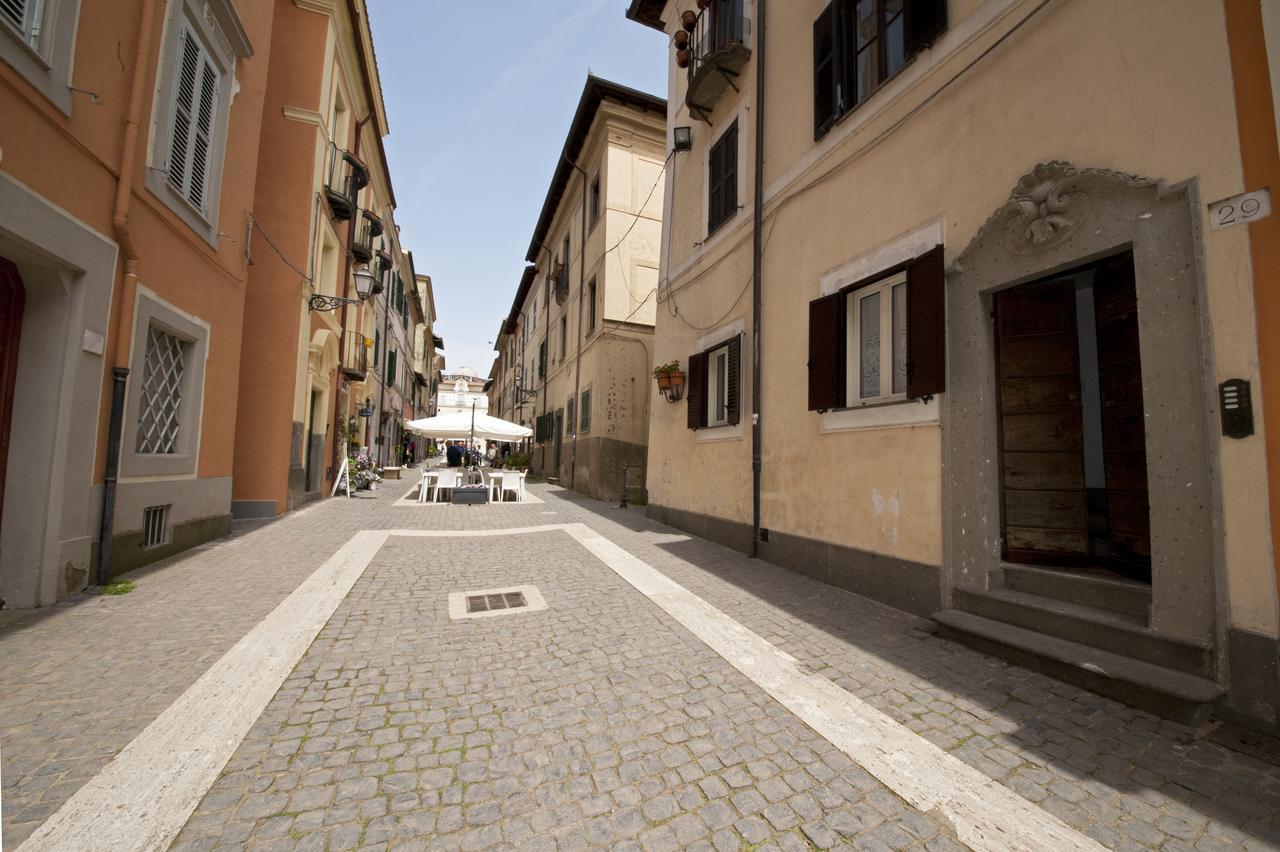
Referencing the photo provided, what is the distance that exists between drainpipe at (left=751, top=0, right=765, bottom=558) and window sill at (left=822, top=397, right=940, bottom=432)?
1.26m

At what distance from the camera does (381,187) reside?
16953 mm

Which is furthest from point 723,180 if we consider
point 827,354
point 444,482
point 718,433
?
point 444,482

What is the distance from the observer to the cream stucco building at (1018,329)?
8.80 feet

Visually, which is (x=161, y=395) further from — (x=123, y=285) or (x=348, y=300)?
(x=348, y=300)

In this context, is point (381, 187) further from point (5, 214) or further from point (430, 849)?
point (430, 849)

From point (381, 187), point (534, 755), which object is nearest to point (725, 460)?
point (534, 755)

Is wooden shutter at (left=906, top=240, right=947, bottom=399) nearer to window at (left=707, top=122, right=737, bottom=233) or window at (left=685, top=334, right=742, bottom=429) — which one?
window at (left=685, top=334, right=742, bottom=429)

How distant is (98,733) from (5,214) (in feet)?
11.8

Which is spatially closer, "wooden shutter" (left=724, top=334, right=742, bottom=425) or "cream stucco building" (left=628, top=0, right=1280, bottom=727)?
"cream stucco building" (left=628, top=0, right=1280, bottom=727)

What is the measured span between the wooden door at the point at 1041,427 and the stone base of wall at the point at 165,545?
26.5ft

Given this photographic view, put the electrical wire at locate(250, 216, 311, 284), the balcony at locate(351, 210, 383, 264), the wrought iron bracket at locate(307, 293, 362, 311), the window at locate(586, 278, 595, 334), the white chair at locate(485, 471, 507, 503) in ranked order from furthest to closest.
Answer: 1. the window at locate(586, 278, 595, 334)
2. the balcony at locate(351, 210, 383, 264)
3. the white chair at locate(485, 471, 507, 503)
4. the wrought iron bracket at locate(307, 293, 362, 311)
5. the electrical wire at locate(250, 216, 311, 284)

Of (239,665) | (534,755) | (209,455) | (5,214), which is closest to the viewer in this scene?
(534,755)

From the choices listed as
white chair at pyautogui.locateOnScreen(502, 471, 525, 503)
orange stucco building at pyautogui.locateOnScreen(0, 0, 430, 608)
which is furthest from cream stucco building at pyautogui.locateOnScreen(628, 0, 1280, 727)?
white chair at pyautogui.locateOnScreen(502, 471, 525, 503)

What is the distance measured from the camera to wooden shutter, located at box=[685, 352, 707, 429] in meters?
8.16
